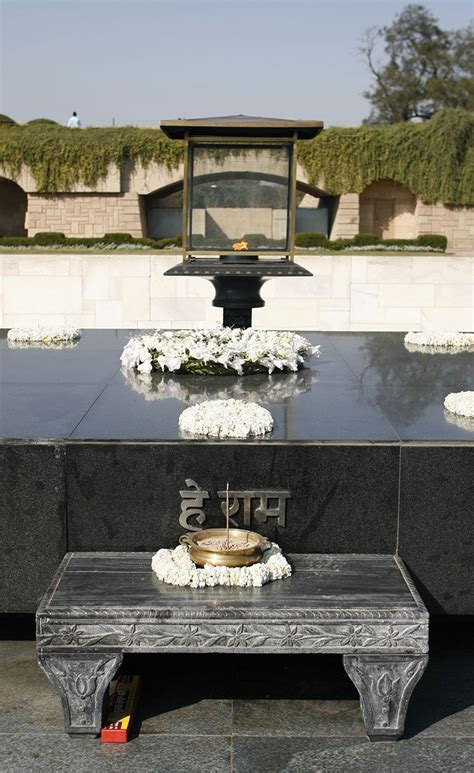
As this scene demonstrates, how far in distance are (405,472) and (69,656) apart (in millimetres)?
1161

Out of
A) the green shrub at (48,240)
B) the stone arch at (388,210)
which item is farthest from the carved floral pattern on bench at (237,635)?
the stone arch at (388,210)

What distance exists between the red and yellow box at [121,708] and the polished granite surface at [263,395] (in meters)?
0.73

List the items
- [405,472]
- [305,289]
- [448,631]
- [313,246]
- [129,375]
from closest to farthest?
[405,472] < [448,631] < [129,375] < [305,289] < [313,246]

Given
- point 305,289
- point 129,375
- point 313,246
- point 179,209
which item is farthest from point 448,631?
point 179,209

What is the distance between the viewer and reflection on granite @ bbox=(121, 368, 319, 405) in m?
3.95

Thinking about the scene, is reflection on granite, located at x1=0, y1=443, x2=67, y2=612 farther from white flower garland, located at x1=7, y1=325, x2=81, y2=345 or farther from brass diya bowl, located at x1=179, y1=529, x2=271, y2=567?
white flower garland, located at x1=7, y1=325, x2=81, y2=345

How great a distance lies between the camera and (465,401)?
3.54 meters

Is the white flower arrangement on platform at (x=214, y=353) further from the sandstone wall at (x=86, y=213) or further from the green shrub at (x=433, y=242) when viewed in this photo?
the sandstone wall at (x=86, y=213)

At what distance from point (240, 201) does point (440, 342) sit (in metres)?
1.68

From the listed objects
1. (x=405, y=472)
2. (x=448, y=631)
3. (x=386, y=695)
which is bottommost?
(x=448, y=631)

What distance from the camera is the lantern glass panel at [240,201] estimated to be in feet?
16.9

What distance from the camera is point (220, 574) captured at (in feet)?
8.50

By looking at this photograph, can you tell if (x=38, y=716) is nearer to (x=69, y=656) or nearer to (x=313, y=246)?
(x=69, y=656)

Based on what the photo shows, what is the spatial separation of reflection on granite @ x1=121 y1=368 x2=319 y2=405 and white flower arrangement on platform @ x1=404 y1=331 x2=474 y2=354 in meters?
1.39
